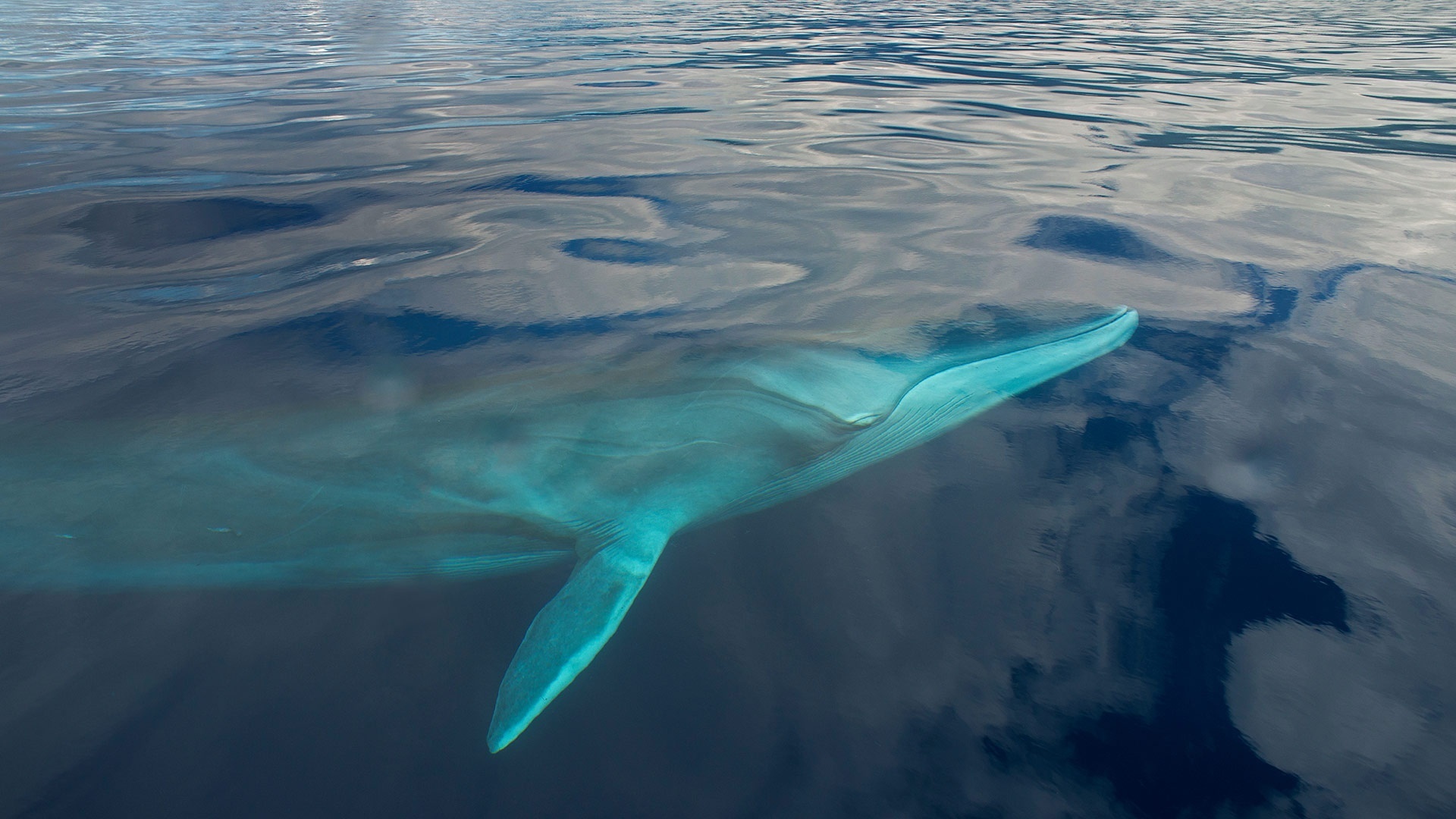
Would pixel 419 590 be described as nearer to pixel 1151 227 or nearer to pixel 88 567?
pixel 88 567

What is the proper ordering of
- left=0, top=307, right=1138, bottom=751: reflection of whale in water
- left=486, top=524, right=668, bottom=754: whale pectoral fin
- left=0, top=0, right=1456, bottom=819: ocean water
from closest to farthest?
left=0, top=0, right=1456, bottom=819: ocean water → left=486, top=524, right=668, bottom=754: whale pectoral fin → left=0, top=307, right=1138, bottom=751: reflection of whale in water

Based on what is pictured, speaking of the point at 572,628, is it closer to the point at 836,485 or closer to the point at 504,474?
the point at 504,474

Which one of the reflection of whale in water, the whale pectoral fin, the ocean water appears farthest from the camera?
the reflection of whale in water

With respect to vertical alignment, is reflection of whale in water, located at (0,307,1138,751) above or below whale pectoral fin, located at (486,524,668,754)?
below

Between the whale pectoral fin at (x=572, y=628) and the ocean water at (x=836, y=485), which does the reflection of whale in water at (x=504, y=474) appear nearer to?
the whale pectoral fin at (x=572, y=628)

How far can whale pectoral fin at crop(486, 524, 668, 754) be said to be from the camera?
8.40 feet

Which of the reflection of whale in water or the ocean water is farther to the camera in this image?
the reflection of whale in water

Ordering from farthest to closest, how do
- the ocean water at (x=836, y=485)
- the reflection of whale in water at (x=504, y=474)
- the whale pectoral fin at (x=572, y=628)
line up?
the reflection of whale in water at (x=504, y=474) → the whale pectoral fin at (x=572, y=628) → the ocean water at (x=836, y=485)

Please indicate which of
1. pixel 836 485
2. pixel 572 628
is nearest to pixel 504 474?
pixel 572 628

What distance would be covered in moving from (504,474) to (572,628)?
4.52 ft

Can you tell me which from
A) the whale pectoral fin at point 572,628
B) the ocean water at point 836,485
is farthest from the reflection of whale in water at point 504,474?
the ocean water at point 836,485

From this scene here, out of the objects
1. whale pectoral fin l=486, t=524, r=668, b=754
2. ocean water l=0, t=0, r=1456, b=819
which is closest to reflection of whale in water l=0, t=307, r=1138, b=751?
whale pectoral fin l=486, t=524, r=668, b=754

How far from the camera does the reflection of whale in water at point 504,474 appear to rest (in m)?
3.40

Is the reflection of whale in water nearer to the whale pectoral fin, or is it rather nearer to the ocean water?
the whale pectoral fin
